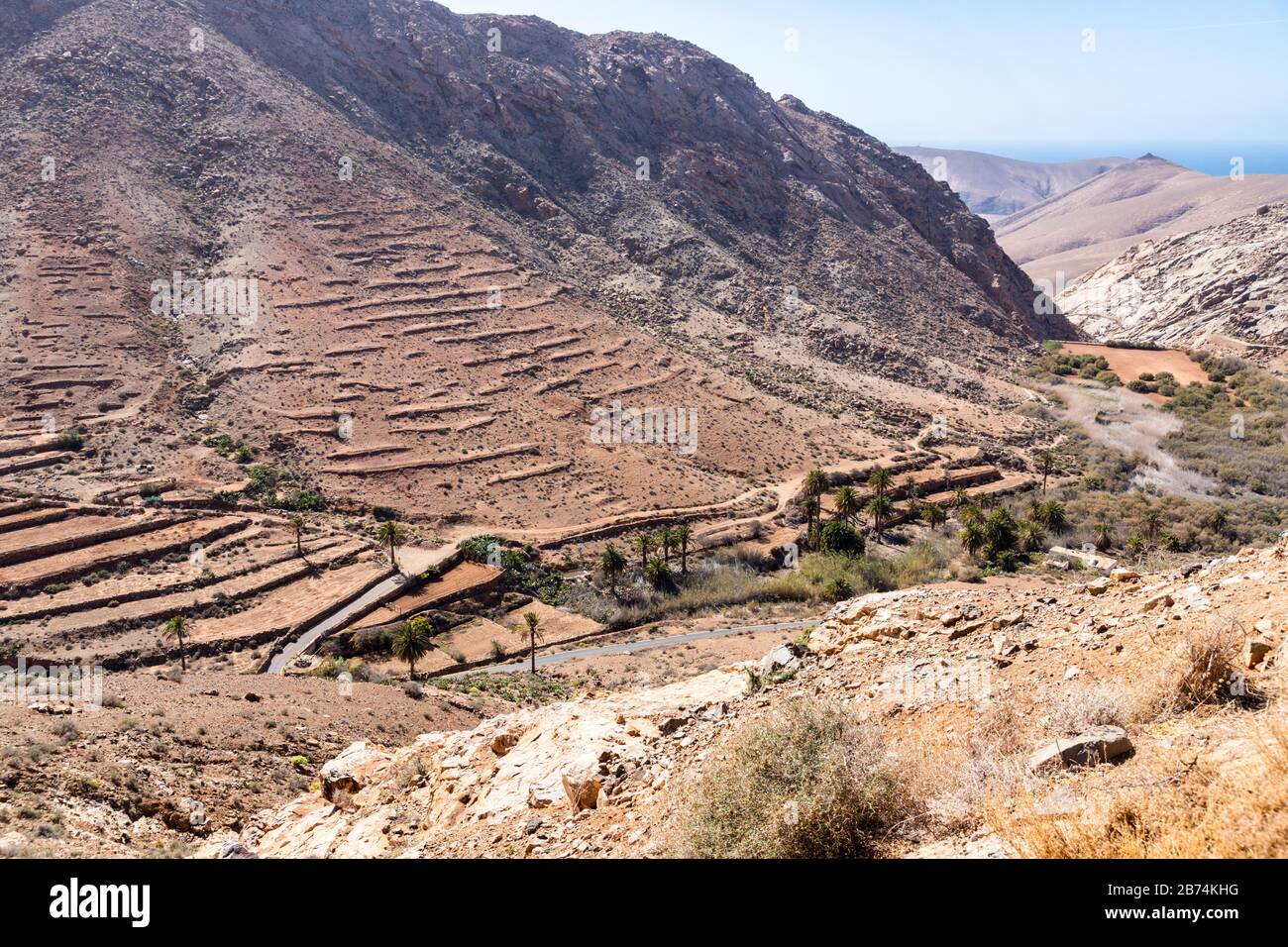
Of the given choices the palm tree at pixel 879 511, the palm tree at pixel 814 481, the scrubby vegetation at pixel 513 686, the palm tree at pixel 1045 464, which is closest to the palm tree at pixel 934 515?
the palm tree at pixel 879 511

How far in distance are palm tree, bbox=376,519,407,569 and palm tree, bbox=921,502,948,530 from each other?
30.3 meters

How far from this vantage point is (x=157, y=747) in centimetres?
1393

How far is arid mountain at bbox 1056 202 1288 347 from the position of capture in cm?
8225

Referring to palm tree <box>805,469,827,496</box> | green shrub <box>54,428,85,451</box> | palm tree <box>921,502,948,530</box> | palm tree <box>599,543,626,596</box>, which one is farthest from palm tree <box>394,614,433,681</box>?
palm tree <box>921,502,948,530</box>

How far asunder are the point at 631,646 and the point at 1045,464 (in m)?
36.3

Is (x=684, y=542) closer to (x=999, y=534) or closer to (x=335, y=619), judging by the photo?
(x=999, y=534)

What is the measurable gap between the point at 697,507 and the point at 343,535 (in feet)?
63.7

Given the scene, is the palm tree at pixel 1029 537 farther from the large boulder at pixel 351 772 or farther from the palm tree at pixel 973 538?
the large boulder at pixel 351 772

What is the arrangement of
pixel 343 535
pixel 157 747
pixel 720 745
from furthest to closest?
pixel 343 535, pixel 157 747, pixel 720 745

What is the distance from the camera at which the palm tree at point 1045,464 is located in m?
53.6

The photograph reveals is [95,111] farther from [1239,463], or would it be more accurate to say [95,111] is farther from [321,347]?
[1239,463]

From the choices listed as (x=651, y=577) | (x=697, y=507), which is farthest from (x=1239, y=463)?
(x=651, y=577)

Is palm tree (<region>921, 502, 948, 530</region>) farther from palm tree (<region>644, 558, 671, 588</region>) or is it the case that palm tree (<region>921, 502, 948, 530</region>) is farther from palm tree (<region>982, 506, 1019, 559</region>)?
palm tree (<region>644, 558, 671, 588</region>)

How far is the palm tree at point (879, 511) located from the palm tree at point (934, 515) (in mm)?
2250
